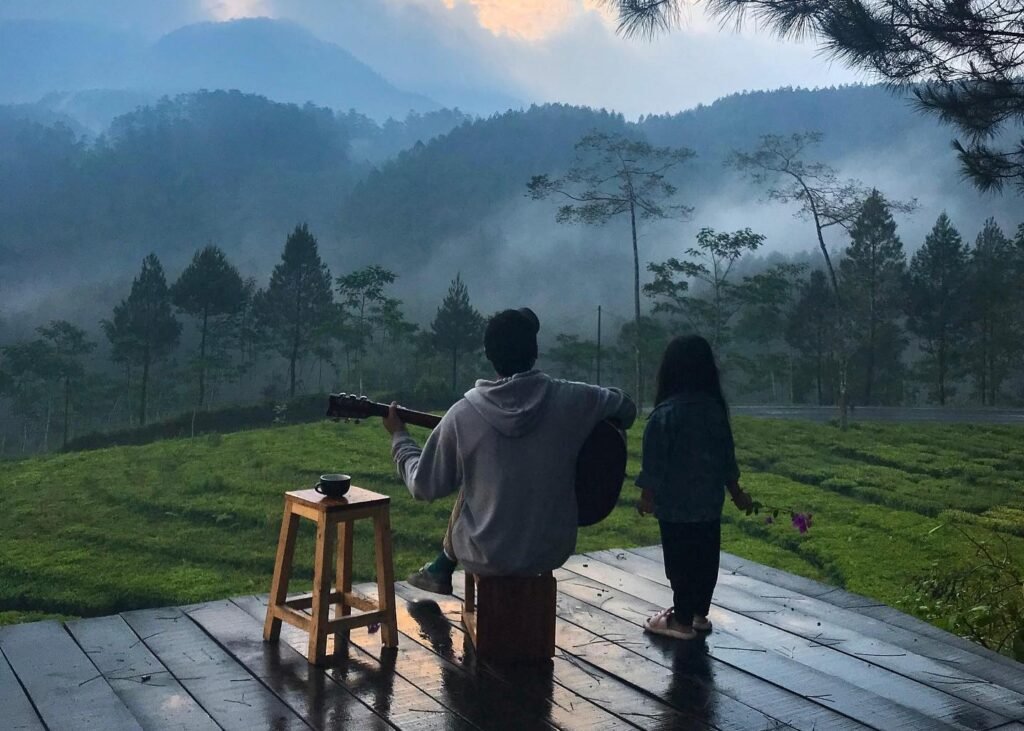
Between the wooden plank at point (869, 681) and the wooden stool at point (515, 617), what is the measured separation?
659 mm

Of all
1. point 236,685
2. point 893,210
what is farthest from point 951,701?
point 893,210

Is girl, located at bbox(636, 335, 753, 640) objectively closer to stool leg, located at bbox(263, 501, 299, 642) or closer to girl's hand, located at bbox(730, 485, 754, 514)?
girl's hand, located at bbox(730, 485, 754, 514)

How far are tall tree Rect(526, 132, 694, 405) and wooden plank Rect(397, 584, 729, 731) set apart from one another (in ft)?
40.1

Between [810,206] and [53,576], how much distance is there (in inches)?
519

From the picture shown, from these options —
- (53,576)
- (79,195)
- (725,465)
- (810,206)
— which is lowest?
(53,576)

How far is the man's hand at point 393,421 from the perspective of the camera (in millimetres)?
2572

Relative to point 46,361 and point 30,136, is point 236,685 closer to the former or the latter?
point 46,361

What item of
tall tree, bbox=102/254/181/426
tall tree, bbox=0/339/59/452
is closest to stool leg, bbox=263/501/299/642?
tall tree, bbox=102/254/181/426

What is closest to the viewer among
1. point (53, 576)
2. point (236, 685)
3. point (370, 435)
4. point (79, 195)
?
point (236, 685)

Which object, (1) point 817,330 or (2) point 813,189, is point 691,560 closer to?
(1) point 817,330

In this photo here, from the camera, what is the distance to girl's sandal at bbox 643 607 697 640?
9.25 ft

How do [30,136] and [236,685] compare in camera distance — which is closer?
[236,685]

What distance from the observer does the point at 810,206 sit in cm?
1488

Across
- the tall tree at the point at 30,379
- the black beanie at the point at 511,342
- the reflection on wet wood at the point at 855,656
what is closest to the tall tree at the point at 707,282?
the reflection on wet wood at the point at 855,656
